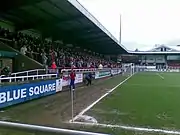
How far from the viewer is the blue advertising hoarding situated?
12046 mm

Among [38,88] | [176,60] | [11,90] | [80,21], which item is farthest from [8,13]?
[176,60]

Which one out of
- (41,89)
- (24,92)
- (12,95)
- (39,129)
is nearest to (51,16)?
(41,89)

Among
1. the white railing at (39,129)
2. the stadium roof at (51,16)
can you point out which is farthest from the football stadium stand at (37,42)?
the white railing at (39,129)

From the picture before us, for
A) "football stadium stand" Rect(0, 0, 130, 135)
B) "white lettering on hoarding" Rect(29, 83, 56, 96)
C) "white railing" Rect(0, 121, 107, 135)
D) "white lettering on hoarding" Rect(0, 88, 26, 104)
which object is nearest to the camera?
"white railing" Rect(0, 121, 107, 135)

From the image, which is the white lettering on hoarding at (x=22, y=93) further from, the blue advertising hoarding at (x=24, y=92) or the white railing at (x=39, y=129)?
the white railing at (x=39, y=129)

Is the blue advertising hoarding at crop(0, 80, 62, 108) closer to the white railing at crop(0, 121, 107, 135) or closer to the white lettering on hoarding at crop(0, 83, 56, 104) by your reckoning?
the white lettering on hoarding at crop(0, 83, 56, 104)

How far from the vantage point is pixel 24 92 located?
13.9 meters

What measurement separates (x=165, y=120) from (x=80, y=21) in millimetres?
22576

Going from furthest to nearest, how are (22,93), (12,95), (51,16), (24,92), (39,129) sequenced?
(51,16) < (24,92) < (22,93) < (12,95) < (39,129)

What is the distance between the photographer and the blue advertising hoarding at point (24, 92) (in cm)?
1205

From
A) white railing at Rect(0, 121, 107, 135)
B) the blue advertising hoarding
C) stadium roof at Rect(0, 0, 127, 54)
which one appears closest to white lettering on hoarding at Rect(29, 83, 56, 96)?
the blue advertising hoarding

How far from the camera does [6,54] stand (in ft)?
72.6

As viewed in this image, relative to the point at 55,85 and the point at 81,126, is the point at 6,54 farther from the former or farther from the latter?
the point at 81,126

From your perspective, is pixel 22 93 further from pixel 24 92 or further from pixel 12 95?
pixel 12 95
